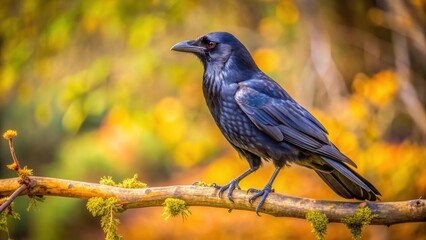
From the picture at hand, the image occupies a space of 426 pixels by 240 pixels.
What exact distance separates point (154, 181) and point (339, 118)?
5033mm

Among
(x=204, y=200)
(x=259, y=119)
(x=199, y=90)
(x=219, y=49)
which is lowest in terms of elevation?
(x=204, y=200)

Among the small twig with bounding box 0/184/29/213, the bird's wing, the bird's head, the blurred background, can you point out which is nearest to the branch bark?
the small twig with bounding box 0/184/29/213

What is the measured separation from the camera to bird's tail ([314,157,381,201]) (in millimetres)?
3411

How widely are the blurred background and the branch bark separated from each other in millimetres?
2367

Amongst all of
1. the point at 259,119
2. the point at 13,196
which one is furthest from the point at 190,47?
the point at 13,196

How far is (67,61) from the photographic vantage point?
9.03m

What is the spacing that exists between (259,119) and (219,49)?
0.63 meters

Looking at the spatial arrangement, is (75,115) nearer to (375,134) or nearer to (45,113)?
(45,113)

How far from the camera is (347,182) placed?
3611mm

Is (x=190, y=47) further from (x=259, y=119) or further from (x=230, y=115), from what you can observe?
(x=259, y=119)

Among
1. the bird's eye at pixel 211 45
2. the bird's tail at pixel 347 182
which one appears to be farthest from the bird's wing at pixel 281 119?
the bird's eye at pixel 211 45

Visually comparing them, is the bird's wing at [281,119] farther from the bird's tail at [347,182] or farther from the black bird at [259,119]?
the bird's tail at [347,182]

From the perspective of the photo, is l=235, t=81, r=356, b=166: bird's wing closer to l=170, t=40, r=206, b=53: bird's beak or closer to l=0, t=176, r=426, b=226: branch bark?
l=170, t=40, r=206, b=53: bird's beak

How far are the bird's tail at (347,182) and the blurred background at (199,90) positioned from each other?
177cm
